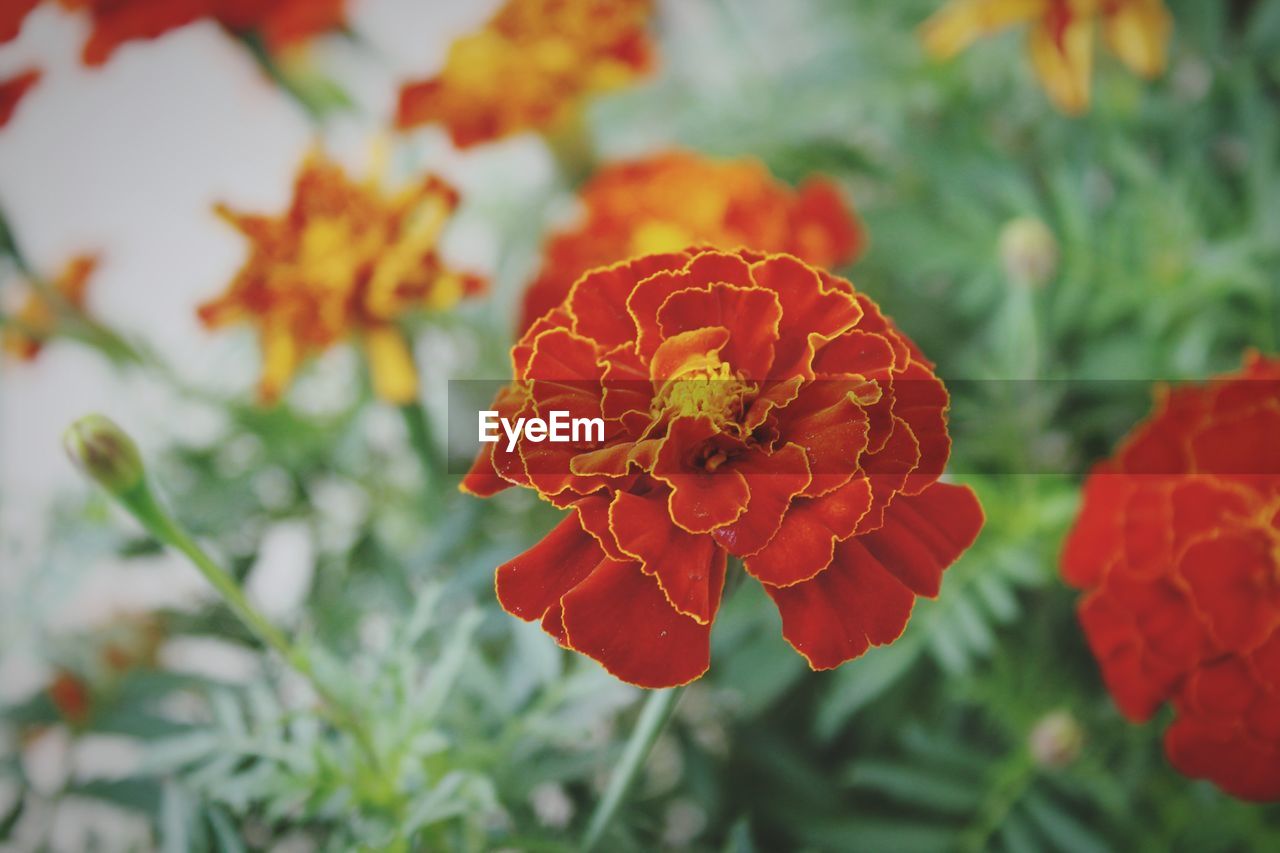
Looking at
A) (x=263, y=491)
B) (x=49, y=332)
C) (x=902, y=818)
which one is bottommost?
(x=902, y=818)

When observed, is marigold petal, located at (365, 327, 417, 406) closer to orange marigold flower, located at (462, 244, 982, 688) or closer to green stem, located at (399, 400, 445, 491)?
green stem, located at (399, 400, 445, 491)

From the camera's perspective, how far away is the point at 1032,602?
548 mm

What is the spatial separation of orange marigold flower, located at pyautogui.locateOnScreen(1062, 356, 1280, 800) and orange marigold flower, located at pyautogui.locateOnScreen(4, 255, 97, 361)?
460mm

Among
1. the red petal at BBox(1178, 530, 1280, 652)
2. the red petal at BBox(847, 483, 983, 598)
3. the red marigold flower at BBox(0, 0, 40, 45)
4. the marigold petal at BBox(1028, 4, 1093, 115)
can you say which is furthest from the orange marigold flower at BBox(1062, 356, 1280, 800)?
the red marigold flower at BBox(0, 0, 40, 45)

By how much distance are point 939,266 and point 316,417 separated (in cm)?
36

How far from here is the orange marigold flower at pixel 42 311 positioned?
46 centimetres

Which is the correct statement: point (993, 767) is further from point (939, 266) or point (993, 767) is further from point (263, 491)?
point (263, 491)

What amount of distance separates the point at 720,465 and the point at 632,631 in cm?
5

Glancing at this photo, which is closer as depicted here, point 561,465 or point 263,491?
point 561,465

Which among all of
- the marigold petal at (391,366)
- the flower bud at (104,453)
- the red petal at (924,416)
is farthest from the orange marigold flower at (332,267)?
the red petal at (924,416)

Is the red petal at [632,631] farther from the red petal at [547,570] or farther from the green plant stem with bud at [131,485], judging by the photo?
the green plant stem with bud at [131,485]

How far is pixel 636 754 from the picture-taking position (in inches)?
11.9

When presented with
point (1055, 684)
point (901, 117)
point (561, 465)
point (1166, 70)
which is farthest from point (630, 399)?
point (1166, 70)

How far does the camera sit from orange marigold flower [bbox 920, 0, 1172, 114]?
54cm
